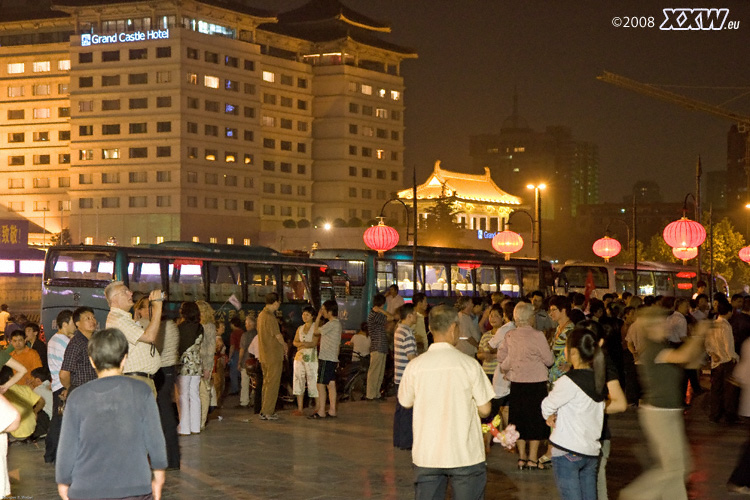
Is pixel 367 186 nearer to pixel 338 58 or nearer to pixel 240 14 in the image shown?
pixel 338 58

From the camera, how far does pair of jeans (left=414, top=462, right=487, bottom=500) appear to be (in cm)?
652

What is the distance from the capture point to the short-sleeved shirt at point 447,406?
6500mm

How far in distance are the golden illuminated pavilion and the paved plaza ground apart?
230ft

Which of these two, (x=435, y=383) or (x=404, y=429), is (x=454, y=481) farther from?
(x=404, y=429)

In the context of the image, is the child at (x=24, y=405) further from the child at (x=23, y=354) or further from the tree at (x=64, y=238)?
the tree at (x=64, y=238)

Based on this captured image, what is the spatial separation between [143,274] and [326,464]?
662 inches

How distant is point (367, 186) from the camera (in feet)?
337

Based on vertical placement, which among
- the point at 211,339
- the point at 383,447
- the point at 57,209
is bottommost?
the point at 383,447

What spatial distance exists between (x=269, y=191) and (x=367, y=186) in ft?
34.4

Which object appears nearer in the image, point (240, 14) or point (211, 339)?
point (211, 339)

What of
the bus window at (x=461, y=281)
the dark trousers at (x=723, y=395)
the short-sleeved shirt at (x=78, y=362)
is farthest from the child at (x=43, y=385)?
the bus window at (x=461, y=281)

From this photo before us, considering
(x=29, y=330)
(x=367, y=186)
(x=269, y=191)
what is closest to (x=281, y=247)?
(x=269, y=191)

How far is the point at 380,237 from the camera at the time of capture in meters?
33.2

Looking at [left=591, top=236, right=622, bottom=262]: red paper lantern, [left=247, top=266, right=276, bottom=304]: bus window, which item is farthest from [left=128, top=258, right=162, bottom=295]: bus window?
[left=591, top=236, right=622, bottom=262]: red paper lantern
